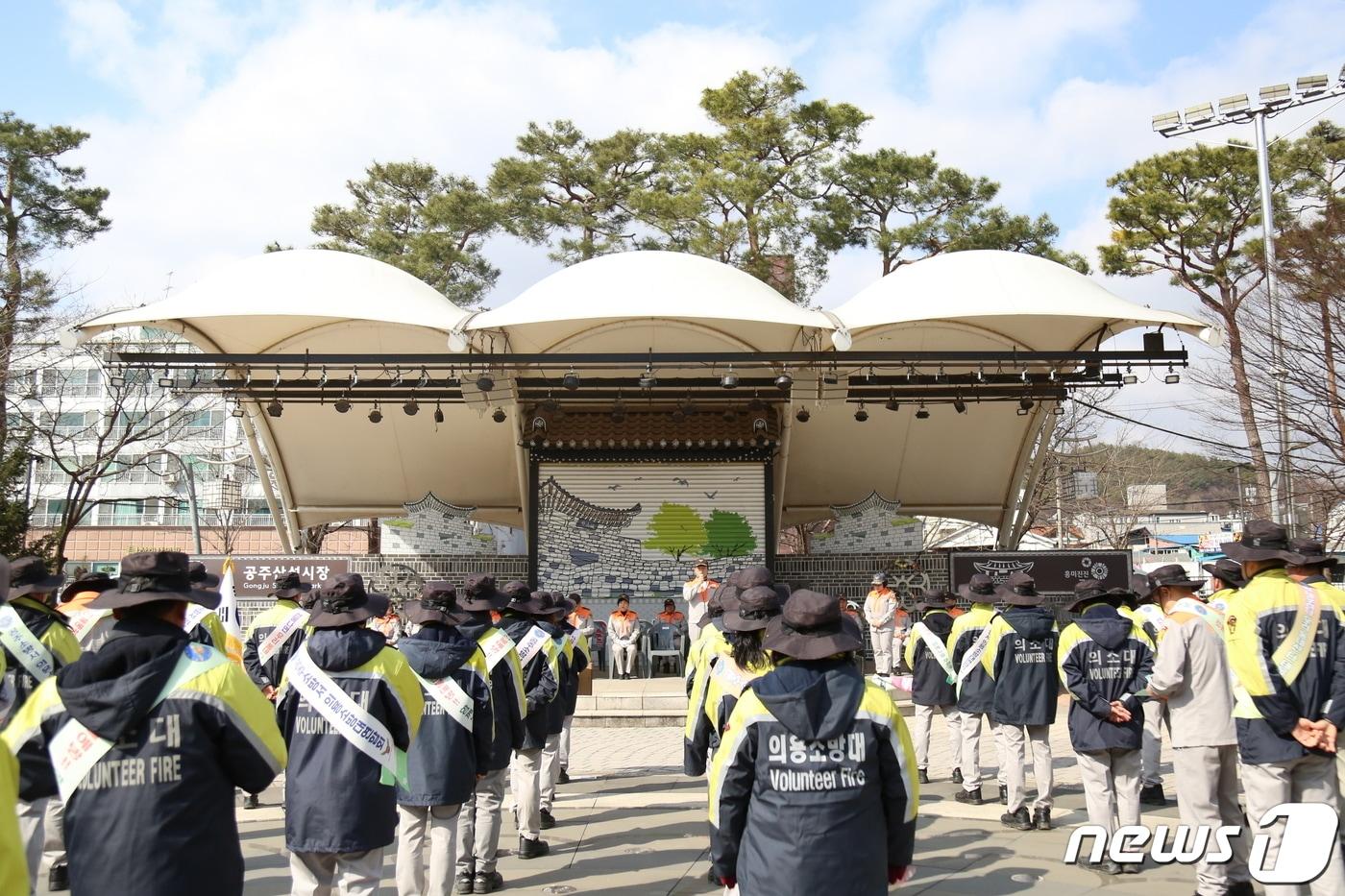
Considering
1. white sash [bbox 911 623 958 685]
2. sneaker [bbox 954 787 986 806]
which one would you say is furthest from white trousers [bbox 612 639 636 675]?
sneaker [bbox 954 787 986 806]

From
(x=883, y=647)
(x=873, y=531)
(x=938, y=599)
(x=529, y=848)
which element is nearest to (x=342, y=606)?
(x=529, y=848)

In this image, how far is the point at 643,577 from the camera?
19.7 m

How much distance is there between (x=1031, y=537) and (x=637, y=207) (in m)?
32.0

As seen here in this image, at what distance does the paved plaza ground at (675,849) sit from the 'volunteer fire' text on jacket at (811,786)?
2.92 metres

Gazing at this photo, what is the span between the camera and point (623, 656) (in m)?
18.2

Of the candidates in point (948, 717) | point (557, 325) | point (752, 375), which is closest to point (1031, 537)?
point (752, 375)

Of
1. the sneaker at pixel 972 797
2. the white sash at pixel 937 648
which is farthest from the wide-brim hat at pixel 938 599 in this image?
the sneaker at pixel 972 797

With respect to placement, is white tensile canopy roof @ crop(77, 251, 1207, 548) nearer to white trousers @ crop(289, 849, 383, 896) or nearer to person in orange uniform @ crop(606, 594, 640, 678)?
person in orange uniform @ crop(606, 594, 640, 678)

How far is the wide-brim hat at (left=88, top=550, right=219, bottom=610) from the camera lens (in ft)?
11.2

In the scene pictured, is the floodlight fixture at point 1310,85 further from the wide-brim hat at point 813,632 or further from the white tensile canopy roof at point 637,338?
the wide-brim hat at point 813,632

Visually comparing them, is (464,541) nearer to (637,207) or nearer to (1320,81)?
(637,207)

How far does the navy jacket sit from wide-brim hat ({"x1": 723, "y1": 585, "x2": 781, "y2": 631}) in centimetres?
153

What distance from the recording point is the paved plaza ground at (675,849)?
6.21 metres

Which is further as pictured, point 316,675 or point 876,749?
point 316,675
